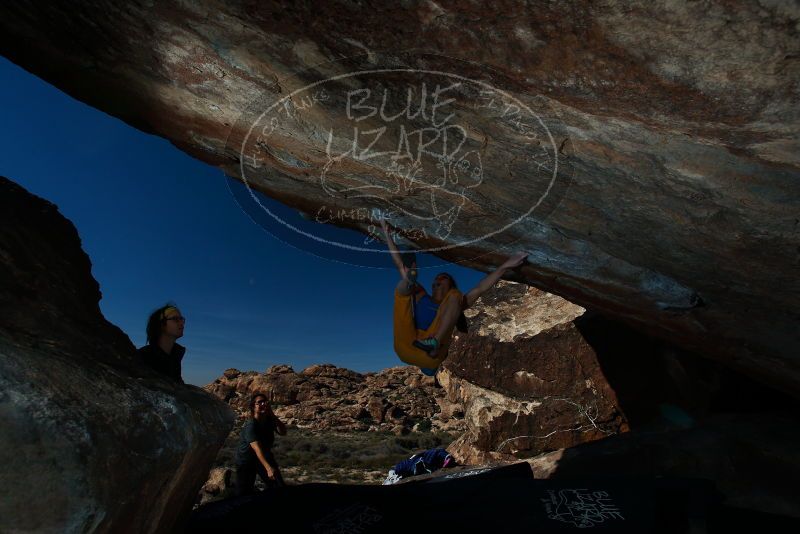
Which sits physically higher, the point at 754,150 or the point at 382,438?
the point at 382,438

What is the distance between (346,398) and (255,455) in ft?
111

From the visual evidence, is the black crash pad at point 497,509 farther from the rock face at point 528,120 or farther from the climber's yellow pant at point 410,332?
the rock face at point 528,120

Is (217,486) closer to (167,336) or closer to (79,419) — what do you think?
(167,336)

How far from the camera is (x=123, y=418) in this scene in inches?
92.4

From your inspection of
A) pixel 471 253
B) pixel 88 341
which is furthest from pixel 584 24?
pixel 471 253

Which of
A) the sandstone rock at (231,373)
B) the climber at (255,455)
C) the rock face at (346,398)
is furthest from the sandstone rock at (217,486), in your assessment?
the sandstone rock at (231,373)

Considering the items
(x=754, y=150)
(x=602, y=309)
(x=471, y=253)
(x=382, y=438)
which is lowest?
(x=754, y=150)

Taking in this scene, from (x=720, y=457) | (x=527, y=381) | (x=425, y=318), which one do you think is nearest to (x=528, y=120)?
(x=425, y=318)

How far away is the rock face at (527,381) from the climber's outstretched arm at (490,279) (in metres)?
5.61

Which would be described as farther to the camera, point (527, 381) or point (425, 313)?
point (527, 381)

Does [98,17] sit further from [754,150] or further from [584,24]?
[754,150]

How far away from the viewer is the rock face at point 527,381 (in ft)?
33.5

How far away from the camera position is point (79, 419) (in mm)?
2053

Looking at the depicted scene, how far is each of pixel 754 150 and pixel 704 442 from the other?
487cm
